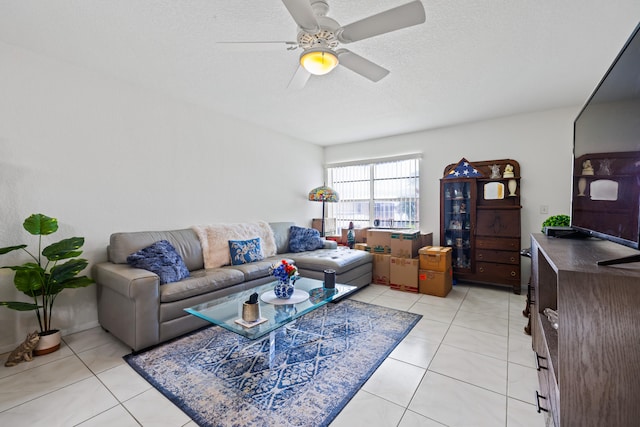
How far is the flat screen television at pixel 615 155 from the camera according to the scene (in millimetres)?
1007

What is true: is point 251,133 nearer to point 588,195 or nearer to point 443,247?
point 443,247

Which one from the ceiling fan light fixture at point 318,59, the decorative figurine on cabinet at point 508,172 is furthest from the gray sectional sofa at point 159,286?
the decorative figurine on cabinet at point 508,172

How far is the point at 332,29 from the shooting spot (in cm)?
176

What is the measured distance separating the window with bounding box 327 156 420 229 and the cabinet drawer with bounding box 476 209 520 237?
101 cm

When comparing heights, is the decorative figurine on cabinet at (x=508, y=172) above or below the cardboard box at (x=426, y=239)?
above

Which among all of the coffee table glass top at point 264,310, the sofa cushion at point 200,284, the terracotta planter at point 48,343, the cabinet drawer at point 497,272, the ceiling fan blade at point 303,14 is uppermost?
the ceiling fan blade at point 303,14

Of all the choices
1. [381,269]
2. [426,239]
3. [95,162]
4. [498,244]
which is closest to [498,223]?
[498,244]

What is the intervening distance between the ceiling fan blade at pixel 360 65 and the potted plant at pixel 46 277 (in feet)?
8.49

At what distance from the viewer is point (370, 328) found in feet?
8.66

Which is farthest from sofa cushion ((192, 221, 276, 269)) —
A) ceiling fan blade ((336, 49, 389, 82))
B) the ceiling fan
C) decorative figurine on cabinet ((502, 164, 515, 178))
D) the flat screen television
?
decorative figurine on cabinet ((502, 164, 515, 178))

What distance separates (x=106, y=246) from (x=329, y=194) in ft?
10.4

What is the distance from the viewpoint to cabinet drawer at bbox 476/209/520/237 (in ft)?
12.1

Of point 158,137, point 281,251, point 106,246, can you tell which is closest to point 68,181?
point 106,246

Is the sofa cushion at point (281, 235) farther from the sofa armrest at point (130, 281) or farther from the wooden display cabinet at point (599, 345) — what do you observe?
the wooden display cabinet at point (599, 345)
